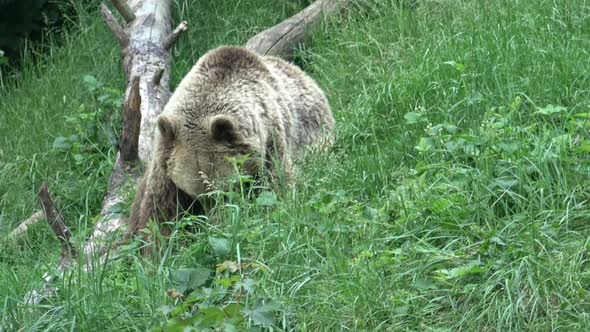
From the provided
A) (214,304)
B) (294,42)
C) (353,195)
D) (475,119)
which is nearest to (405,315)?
(214,304)

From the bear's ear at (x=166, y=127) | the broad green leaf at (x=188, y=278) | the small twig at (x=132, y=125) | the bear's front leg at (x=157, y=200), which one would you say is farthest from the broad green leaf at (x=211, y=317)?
the small twig at (x=132, y=125)

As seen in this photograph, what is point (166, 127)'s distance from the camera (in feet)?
18.9

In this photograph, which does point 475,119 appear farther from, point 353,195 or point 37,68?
point 37,68

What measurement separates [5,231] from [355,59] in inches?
111

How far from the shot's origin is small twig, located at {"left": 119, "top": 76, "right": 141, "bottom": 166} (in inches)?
270

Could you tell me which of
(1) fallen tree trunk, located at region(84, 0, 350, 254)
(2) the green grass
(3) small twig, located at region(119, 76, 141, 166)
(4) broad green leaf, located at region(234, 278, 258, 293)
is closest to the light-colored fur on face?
(2) the green grass

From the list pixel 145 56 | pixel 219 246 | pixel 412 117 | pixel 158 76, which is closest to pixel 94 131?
pixel 145 56

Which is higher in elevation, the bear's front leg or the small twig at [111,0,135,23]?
the small twig at [111,0,135,23]

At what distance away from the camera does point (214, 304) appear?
452 centimetres

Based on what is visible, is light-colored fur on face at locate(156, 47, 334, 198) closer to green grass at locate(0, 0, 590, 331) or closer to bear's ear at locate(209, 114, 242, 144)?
bear's ear at locate(209, 114, 242, 144)

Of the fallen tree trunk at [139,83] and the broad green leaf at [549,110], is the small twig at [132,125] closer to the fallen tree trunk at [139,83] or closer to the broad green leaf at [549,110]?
the fallen tree trunk at [139,83]

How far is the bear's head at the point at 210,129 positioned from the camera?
5.67 m

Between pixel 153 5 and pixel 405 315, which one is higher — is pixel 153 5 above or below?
above

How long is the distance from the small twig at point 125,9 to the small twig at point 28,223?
1.69 m
